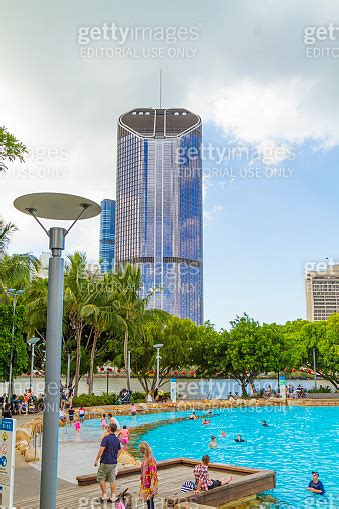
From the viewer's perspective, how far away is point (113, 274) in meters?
45.3

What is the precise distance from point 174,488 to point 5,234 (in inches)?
721

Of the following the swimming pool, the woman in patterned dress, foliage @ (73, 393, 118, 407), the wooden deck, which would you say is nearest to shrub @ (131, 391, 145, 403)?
foliage @ (73, 393, 118, 407)

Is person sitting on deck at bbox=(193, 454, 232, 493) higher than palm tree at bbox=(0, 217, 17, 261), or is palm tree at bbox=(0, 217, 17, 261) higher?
palm tree at bbox=(0, 217, 17, 261)

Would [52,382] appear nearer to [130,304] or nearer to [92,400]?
[92,400]

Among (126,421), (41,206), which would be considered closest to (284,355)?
(126,421)

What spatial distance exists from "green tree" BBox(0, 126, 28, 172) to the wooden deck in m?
7.73

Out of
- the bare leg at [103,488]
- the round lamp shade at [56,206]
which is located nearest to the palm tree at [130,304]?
the bare leg at [103,488]

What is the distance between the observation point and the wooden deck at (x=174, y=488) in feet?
38.3

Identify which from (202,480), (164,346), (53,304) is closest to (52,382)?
(53,304)

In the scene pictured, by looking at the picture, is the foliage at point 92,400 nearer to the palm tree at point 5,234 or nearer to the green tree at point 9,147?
the palm tree at point 5,234

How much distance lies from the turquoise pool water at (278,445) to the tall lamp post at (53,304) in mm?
9827

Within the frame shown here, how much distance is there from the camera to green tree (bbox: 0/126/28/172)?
11.5 meters

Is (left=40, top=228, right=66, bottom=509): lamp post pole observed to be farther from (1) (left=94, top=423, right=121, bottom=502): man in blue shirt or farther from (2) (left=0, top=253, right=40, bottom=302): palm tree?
(2) (left=0, top=253, right=40, bottom=302): palm tree

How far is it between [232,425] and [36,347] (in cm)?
2046
